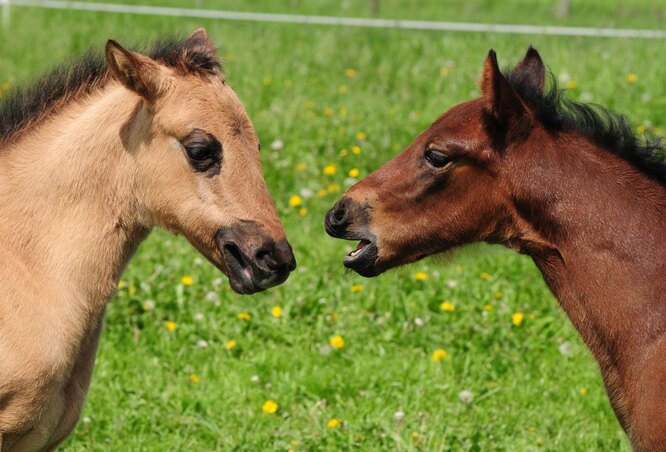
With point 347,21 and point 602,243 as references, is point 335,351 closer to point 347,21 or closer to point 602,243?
point 602,243

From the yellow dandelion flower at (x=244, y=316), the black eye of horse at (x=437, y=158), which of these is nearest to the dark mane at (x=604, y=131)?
the black eye of horse at (x=437, y=158)

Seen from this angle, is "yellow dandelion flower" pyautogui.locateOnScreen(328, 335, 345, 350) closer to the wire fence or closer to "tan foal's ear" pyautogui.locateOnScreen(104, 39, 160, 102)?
"tan foal's ear" pyautogui.locateOnScreen(104, 39, 160, 102)

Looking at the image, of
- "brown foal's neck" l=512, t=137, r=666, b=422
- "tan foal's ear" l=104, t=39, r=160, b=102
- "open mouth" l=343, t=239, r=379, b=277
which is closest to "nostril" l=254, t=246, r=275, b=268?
"open mouth" l=343, t=239, r=379, b=277

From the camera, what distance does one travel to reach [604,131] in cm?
426

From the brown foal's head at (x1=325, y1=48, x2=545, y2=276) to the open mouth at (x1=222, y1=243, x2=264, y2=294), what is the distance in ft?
1.62

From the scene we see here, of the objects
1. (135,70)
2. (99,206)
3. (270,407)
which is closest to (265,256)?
(99,206)

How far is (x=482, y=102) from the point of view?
14.0 feet

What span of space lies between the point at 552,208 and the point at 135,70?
5.68 feet

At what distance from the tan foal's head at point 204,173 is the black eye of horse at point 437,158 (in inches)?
27.0

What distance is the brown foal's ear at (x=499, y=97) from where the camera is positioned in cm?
404

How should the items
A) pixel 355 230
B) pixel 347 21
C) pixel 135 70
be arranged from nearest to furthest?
pixel 135 70
pixel 355 230
pixel 347 21

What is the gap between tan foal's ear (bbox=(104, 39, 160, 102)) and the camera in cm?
397

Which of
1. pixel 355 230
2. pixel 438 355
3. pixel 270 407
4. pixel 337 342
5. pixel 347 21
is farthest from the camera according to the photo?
pixel 347 21

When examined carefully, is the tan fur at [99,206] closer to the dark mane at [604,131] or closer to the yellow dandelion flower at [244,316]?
the dark mane at [604,131]
